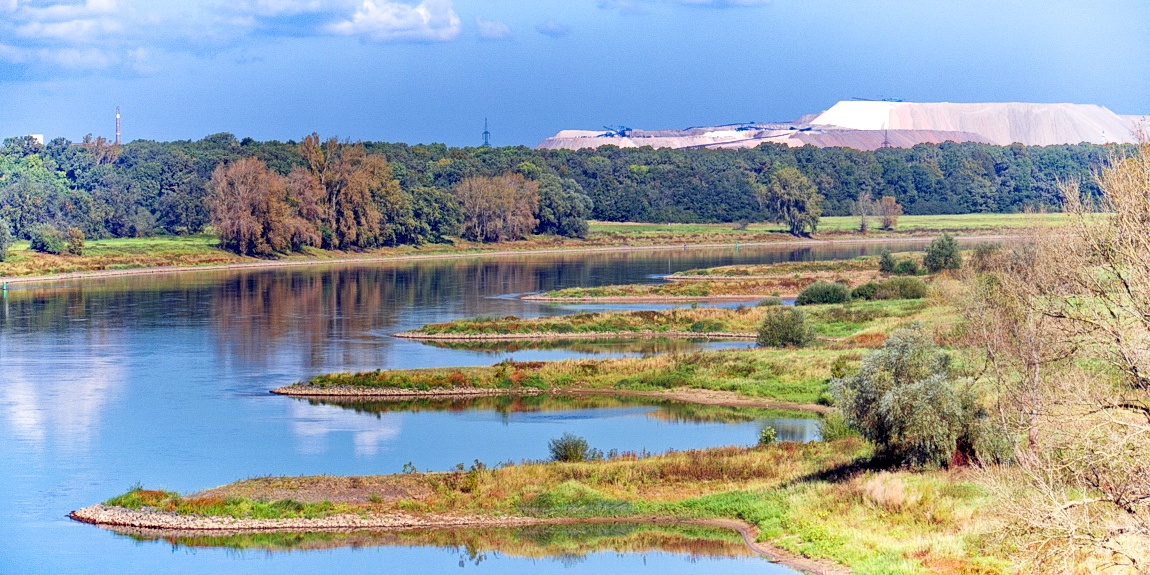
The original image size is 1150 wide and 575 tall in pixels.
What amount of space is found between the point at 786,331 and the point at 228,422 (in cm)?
2470

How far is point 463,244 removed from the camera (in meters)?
151

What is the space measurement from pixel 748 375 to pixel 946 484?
2145 centimetres

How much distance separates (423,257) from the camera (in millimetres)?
140125

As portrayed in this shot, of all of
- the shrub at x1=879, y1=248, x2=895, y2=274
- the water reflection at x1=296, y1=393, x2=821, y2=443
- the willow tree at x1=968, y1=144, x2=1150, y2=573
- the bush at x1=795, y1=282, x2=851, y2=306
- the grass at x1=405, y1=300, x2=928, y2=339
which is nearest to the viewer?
the willow tree at x1=968, y1=144, x2=1150, y2=573

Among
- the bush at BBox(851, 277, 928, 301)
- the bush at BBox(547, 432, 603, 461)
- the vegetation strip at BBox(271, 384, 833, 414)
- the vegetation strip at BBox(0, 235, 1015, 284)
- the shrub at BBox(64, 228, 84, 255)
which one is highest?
the shrub at BBox(64, 228, 84, 255)

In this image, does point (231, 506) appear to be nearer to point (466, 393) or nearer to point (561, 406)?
point (561, 406)

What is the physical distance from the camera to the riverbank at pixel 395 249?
114 metres

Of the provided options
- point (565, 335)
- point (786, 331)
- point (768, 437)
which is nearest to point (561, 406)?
point (768, 437)

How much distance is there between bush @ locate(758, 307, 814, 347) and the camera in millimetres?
56656

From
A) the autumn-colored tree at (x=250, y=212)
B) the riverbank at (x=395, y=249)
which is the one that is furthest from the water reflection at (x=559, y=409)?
the autumn-colored tree at (x=250, y=212)

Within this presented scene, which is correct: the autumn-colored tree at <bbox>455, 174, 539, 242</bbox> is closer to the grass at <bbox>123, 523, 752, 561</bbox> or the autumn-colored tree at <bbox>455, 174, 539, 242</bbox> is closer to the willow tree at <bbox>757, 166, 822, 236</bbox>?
the willow tree at <bbox>757, 166, 822, 236</bbox>

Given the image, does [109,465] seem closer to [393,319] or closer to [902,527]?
[902,527]

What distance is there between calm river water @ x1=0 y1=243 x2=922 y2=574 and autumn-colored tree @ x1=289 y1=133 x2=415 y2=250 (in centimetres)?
5285

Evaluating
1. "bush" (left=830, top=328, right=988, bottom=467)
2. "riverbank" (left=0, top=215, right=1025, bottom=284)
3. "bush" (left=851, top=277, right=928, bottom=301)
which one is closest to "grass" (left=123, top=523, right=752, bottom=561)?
"bush" (left=830, top=328, right=988, bottom=467)
